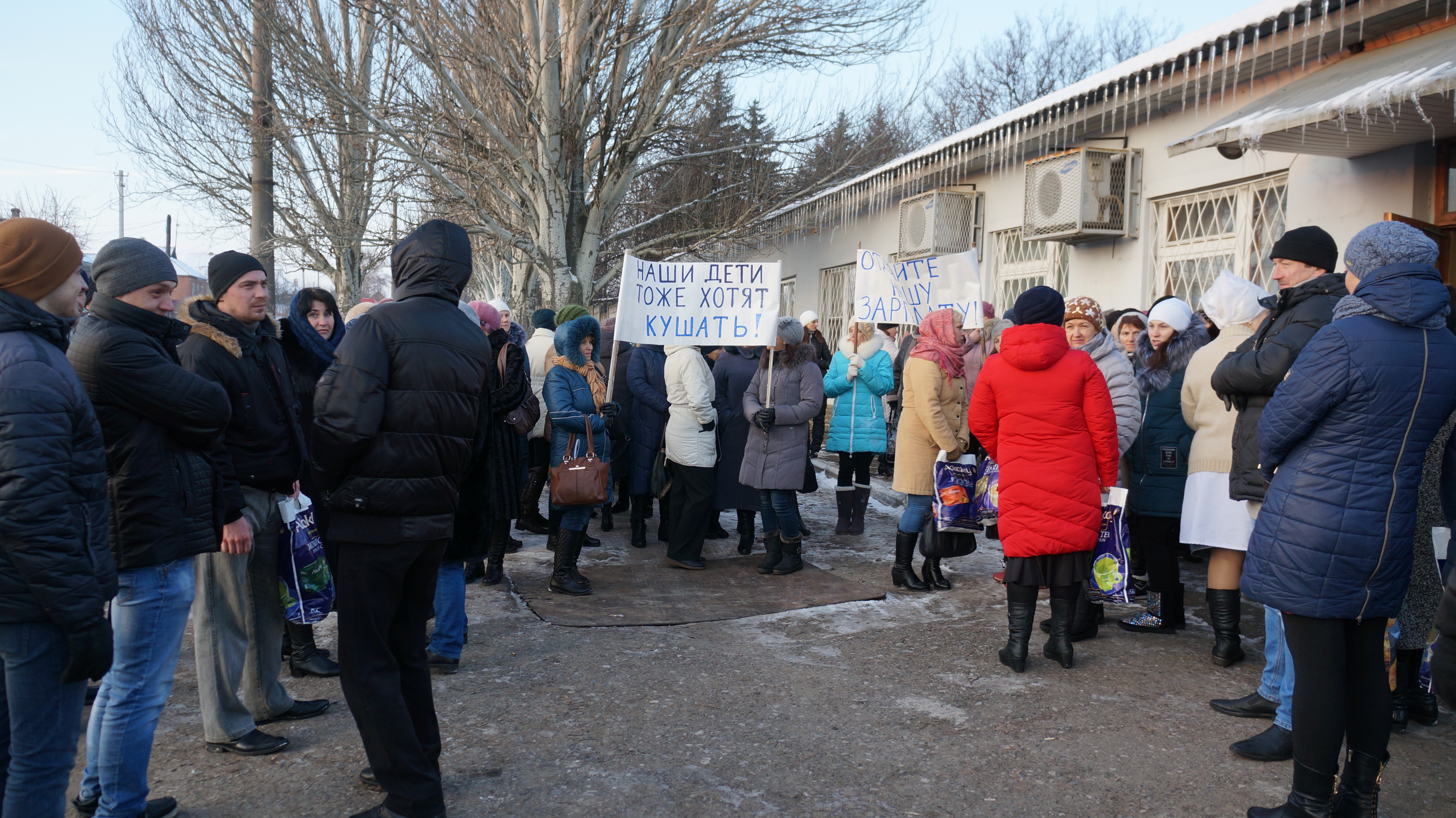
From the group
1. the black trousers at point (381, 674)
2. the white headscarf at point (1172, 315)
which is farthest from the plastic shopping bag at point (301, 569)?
the white headscarf at point (1172, 315)

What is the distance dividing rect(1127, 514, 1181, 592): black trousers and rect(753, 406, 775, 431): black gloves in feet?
8.05

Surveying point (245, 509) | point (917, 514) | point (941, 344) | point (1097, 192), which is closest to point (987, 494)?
point (917, 514)

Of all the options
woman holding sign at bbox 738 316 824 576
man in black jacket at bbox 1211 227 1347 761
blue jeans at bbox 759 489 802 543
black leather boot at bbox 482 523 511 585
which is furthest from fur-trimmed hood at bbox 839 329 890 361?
man in black jacket at bbox 1211 227 1347 761

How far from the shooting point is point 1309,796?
3.19 metres

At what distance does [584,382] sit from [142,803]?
3.66 metres

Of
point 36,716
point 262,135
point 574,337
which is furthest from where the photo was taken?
point 262,135

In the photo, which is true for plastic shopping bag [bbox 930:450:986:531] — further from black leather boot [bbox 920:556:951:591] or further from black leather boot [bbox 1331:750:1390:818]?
black leather boot [bbox 1331:750:1390:818]

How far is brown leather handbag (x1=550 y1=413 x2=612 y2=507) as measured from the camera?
19.8ft

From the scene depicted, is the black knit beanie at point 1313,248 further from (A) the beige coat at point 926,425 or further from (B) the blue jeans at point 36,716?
(B) the blue jeans at point 36,716

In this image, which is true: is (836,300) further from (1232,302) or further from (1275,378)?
(1275,378)

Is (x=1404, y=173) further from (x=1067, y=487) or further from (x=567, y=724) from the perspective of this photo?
(x=567, y=724)

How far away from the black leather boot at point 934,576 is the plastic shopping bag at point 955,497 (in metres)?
0.58

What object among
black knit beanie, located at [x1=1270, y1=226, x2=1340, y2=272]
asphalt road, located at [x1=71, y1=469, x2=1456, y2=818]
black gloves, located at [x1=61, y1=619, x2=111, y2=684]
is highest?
black knit beanie, located at [x1=1270, y1=226, x2=1340, y2=272]

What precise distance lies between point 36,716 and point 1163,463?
206 inches
